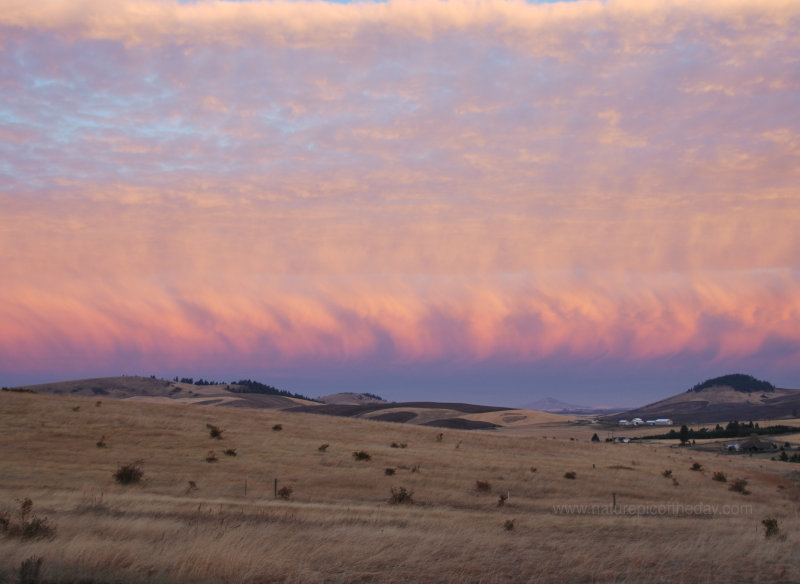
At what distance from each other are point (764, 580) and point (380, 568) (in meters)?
8.15

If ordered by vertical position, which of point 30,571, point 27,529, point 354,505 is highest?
point 30,571

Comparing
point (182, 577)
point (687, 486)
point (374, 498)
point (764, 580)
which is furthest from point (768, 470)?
point (182, 577)

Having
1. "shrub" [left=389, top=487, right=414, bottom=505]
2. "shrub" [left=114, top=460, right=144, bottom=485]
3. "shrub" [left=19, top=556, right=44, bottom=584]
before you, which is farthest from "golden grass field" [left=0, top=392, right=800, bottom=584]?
"shrub" [left=114, top=460, right=144, bottom=485]

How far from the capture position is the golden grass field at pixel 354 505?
13203mm

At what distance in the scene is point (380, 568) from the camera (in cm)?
1354

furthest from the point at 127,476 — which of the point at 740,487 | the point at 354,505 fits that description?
the point at 740,487

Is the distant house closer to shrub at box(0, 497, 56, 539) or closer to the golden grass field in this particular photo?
the golden grass field

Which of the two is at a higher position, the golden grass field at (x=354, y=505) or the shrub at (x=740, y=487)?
A: the golden grass field at (x=354, y=505)

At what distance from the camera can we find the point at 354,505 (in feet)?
96.3

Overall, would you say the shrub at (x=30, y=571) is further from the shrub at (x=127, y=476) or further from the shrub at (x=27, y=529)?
A: the shrub at (x=127, y=476)

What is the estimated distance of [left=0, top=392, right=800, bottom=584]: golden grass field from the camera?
13.2 metres

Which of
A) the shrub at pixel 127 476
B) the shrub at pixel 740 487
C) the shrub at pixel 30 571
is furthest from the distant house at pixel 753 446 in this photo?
the shrub at pixel 30 571

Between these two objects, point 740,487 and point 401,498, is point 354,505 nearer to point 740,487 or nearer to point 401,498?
point 401,498

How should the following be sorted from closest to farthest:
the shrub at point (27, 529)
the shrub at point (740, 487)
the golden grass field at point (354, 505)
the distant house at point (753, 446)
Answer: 1. the golden grass field at point (354, 505)
2. the shrub at point (27, 529)
3. the shrub at point (740, 487)
4. the distant house at point (753, 446)
